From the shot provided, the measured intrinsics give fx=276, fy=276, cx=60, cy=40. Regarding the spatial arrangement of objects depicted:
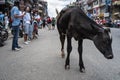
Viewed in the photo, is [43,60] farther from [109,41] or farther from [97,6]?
[97,6]

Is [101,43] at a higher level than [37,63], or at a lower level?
higher

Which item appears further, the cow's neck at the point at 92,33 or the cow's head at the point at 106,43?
the cow's neck at the point at 92,33

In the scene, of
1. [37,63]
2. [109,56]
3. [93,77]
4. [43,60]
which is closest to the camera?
[109,56]

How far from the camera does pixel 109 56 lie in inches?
227

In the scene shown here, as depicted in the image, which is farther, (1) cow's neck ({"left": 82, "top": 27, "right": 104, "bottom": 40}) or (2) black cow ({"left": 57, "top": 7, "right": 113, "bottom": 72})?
(1) cow's neck ({"left": 82, "top": 27, "right": 104, "bottom": 40})

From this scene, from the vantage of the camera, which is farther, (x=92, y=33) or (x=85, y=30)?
(x=85, y=30)

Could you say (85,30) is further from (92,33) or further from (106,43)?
(106,43)

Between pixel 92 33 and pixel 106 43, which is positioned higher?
pixel 92 33

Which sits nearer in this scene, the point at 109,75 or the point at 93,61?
the point at 109,75

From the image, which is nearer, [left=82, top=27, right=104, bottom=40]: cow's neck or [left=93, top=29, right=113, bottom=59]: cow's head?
[left=93, top=29, right=113, bottom=59]: cow's head

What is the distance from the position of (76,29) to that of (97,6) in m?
94.5

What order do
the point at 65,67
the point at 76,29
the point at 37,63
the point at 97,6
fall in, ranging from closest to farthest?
1. the point at 76,29
2. the point at 65,67
3. the point at 37,63
4. the point at 97,6

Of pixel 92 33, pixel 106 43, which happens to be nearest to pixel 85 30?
pixel 92 33

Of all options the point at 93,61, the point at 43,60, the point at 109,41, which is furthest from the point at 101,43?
the point at 43,60
